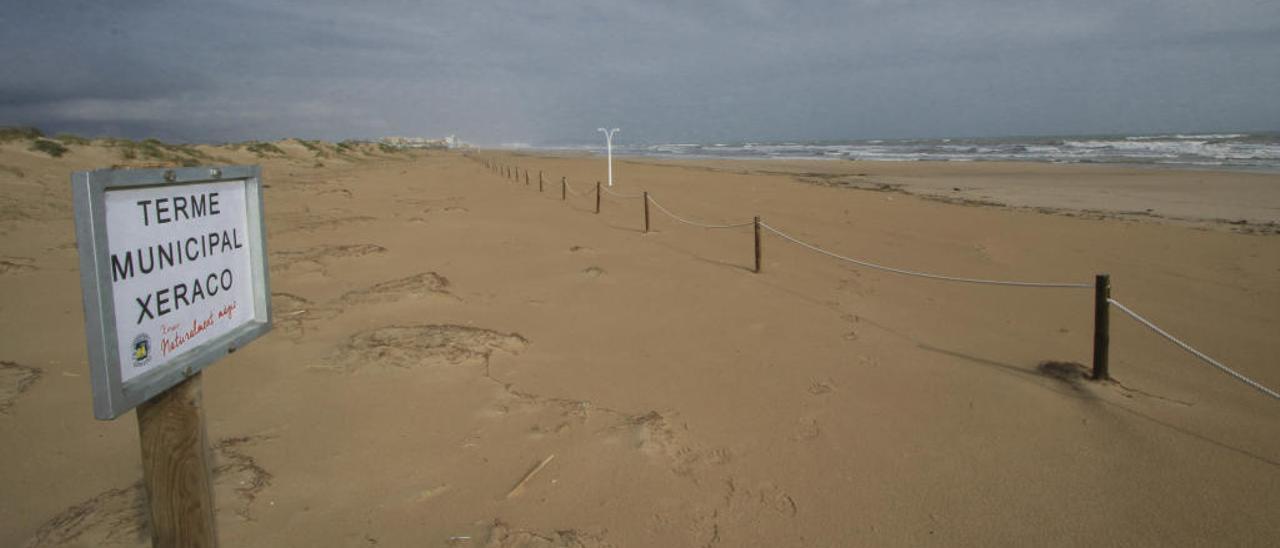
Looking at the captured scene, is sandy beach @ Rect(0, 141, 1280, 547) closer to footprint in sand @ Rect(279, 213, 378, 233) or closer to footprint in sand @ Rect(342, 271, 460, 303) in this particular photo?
footprint in sand @ Rect(342, 271, 460, 303)

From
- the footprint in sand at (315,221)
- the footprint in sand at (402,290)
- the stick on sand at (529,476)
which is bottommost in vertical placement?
the stick on sand at (529,476)

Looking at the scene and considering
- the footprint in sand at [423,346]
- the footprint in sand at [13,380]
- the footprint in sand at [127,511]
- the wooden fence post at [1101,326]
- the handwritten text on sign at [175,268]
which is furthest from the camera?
the footprint in sand at [423,346]

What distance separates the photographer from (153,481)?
176cm

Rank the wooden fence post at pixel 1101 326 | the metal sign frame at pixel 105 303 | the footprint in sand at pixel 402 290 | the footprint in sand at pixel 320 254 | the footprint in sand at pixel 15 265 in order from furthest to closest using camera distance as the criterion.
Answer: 1. the footprint in sand at pixel 320 254
2. the footprint in sand at pixel 15 265
3. the footprint in sand at pixel 402 290
4. the wooden fence post at pixel 1101 326
5. the metal sign frame at pixel 105 303

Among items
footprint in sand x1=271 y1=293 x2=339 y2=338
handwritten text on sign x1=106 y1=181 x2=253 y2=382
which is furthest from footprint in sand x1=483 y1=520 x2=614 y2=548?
footprint in sand x1=271 y1=293 x2=339 y2=338

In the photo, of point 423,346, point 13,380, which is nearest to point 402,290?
point 423,346

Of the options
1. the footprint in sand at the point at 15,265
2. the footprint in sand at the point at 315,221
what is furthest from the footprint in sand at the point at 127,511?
the footprint in sand at the point at 315,221

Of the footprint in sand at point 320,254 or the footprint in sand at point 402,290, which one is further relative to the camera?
the footprint in sand at point 320,254

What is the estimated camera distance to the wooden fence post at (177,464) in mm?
1740

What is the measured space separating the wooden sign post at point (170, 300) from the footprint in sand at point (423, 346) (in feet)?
9.41

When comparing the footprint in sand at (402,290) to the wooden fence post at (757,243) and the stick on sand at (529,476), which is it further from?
the wooden fence post at (757,243)

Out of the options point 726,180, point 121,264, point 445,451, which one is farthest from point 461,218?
point 726,180

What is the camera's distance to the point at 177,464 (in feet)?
5.87

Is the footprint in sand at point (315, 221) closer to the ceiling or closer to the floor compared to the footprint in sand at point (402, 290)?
closer to the ceiling
